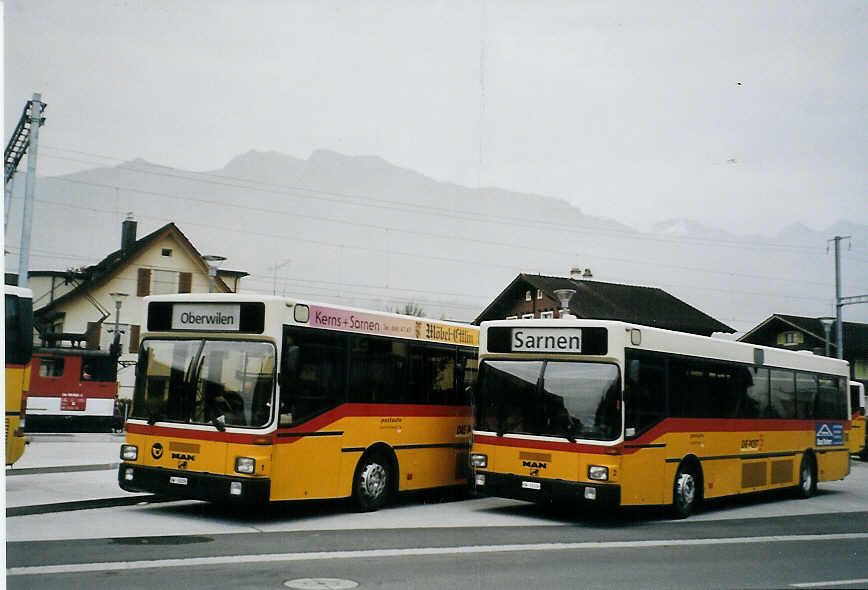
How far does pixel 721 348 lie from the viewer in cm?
1714

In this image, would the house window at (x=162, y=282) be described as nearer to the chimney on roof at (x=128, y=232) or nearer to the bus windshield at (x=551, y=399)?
the chimney on roof at (x=128, y=232)

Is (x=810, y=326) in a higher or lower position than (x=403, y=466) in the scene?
higher

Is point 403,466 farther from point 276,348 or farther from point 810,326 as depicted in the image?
point 810,326

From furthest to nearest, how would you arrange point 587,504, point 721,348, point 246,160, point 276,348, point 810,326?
point 810,326
point 246,160
point 721,348
point 587,504
point 276,348

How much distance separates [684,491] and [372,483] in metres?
5.06

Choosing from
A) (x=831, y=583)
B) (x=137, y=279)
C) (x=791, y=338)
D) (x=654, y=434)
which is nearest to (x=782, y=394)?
(x=654, y=434)

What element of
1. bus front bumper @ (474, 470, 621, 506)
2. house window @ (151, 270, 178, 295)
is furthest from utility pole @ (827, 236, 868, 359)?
house window @ (151, 270, 178, 295)

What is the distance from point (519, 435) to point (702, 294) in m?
57.6

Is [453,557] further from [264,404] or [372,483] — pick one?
[372,483]

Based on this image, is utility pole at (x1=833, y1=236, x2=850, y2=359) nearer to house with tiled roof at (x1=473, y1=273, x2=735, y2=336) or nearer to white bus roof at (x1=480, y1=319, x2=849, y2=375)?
house with tiled roof at (x1=473, y1=273, x2=735, y2=336)

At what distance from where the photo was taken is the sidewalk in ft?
45.6

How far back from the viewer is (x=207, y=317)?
13.3 meters

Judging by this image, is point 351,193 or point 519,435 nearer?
point 519,435

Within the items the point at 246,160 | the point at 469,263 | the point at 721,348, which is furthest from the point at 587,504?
the point at 469,263
